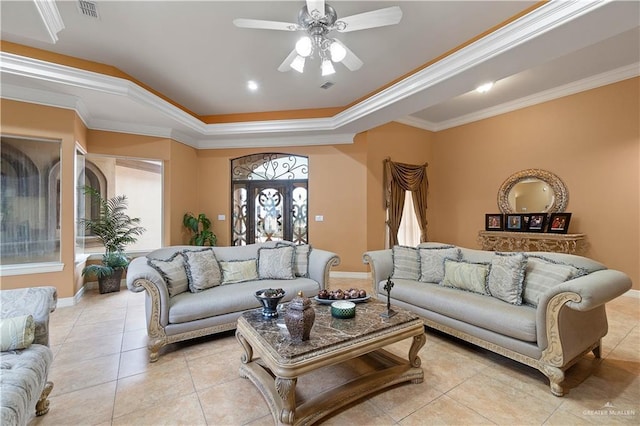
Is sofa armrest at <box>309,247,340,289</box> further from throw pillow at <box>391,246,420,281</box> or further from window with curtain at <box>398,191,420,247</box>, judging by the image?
window with curtain at <box>398,191,420,247</box>

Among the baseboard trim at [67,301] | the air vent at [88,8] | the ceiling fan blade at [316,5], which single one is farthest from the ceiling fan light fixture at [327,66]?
the baseboard trim at [67,301]

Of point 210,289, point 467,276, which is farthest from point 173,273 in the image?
point 467,276

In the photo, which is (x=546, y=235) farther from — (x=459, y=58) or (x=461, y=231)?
(x=459, y=58)

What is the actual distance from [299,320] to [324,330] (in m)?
0.30

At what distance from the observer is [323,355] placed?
1723 millimetres

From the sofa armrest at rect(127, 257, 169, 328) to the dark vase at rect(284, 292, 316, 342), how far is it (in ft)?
4.74

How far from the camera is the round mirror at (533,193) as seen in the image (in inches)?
192

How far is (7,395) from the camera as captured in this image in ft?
4.01

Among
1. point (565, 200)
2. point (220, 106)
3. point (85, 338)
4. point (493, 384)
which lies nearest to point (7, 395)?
point (85, 338)

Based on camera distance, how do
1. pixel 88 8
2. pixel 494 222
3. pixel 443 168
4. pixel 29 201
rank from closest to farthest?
pixel 88 8, pixel 29 201, pixel 494 222, pixel 443 168

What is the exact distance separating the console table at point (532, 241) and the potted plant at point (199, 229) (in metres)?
5.52

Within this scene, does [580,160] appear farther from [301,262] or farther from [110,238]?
[110,238]

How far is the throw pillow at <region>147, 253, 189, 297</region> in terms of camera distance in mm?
2799

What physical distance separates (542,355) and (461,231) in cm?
454
